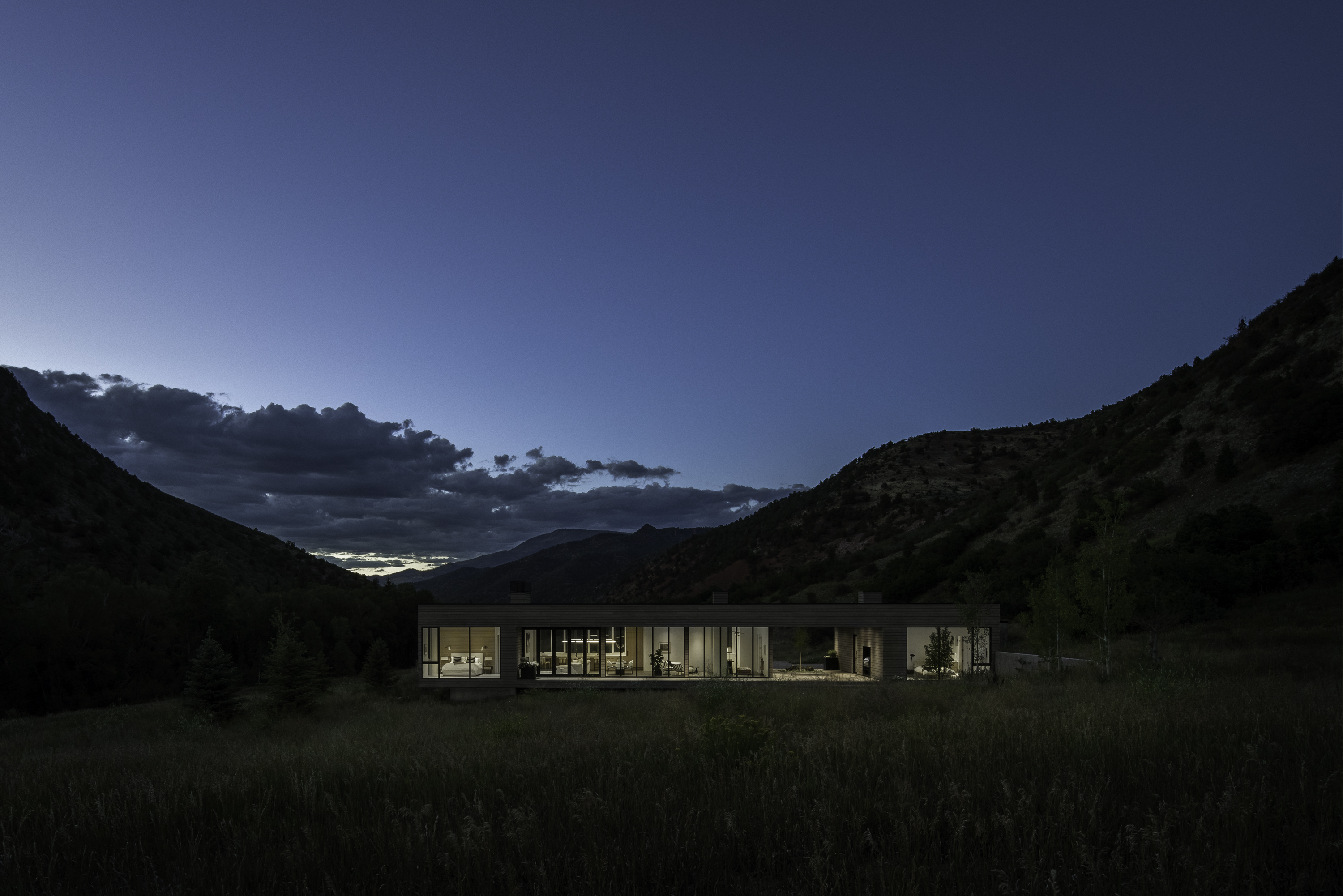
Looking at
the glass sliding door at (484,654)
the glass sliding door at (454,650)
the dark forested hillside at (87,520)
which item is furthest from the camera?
the dark forested hillside at (87,520)

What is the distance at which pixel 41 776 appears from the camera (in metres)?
8.01

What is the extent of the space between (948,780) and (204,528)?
102708mm

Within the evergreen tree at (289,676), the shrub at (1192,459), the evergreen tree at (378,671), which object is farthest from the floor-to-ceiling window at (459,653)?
the shrub at (1192,459)

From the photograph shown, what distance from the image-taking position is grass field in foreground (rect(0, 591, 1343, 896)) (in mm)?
3410

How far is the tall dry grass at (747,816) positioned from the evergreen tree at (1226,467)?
4523cm

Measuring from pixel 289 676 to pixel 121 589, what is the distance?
114 feet

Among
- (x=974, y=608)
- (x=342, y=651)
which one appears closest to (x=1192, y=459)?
(x=974, y=608)

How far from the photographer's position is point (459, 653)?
30.8 metres

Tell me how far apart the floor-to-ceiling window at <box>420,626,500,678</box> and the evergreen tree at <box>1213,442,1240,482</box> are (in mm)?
43539

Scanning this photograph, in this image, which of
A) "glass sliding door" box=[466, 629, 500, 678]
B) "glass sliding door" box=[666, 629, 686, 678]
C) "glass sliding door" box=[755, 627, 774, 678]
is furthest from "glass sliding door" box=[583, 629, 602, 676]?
"glass sliding door" box=[755, 627, 774, 678]

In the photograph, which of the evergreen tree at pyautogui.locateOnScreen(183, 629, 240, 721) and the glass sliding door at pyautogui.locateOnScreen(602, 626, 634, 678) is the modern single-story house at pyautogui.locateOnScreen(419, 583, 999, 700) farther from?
the evergreen tree at pyautogui.locateOnScreen(183, 629, 240, 721)

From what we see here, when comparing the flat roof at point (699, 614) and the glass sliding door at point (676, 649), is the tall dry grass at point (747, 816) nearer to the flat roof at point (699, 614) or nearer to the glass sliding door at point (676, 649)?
the flat roof at point (699, 614)

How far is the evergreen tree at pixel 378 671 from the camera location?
36.7 meters

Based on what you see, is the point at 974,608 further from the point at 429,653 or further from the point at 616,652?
the point at 429,653
